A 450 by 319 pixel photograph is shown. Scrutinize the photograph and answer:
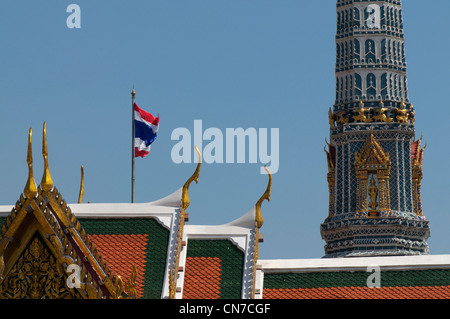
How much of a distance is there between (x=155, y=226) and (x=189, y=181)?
70.4 inches

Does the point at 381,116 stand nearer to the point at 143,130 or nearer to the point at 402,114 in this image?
the point at 402,114

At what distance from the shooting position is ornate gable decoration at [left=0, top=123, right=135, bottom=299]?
136 ft

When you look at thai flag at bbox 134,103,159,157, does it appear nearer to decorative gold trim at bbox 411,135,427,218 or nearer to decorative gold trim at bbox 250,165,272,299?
decorative gold trim at bbox 250,165,272,299

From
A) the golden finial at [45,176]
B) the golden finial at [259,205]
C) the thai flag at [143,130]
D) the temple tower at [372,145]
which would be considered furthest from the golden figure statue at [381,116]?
the golden finial at [45,176]

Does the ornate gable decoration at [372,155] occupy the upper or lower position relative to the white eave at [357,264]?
upper

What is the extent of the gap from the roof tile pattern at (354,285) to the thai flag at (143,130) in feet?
33.0

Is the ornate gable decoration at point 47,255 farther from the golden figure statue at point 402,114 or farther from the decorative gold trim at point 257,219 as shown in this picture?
the golden figure statue at point 402,114

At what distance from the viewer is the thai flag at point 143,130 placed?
57781 millimetres

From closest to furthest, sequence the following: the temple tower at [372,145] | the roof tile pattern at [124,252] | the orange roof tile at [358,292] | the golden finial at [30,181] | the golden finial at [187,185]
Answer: the golden finial at [30,181], the roof tile pattern at [124,252], the golden finial at [187,185], the orange roof tile at [358,292], the temple tower at [372,145]

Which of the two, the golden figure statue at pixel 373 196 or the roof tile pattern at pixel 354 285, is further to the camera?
the golden figure statue at pixel 373 196

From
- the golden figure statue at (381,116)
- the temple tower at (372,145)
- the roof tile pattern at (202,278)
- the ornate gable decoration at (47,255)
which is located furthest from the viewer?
the golden figure statue at (381,116)

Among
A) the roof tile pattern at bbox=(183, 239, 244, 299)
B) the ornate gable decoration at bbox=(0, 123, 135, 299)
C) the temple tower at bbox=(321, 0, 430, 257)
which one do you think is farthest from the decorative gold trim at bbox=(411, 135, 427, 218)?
the ornate gable decoration at bbox=(0, 123, 135, 299)
